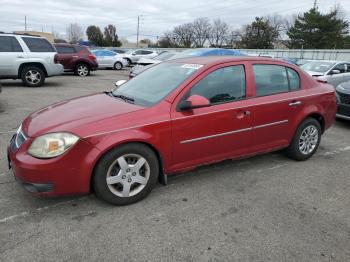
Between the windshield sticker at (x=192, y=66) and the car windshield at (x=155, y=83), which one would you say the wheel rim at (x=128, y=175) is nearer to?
the car windshield at (x=155, y=83)

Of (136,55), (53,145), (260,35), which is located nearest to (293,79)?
(53,145)

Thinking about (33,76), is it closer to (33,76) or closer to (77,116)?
(33,76)

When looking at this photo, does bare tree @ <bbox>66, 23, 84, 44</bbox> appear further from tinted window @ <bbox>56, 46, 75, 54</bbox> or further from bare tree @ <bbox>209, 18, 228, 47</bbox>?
tinted window @ <bbox>56, 46, 75, 54</bbox>

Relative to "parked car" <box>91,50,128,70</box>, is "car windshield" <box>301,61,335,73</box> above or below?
above

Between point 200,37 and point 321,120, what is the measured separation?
82.9 metres

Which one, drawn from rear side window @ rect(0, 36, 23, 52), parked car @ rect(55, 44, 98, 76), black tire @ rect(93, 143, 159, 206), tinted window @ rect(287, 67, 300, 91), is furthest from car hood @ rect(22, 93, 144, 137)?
parked car @ rect(55, 44, 98, 76)

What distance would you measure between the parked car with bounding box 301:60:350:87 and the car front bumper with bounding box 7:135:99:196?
10001 millimetres

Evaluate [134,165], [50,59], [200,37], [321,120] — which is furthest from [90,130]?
[200,37]

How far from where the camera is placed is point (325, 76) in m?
11.4

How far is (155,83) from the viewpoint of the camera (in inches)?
161

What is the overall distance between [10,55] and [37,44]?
0.95m

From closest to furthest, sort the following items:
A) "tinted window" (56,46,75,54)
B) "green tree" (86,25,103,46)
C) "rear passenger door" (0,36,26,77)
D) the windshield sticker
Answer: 1. the windshield sticker
2. "rear passenger door" (0,36,26,77)
3. "tinted window" (56,46,75,54)
4. "green tree" (86,25,103,46)

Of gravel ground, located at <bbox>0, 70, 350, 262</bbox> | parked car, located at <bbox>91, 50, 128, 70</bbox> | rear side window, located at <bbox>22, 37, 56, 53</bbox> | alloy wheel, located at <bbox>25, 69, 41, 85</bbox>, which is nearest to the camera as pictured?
gravel ground, located at <bbox>0, 70, 350, 262</bbox>

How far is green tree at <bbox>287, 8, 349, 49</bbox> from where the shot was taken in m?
46.4
